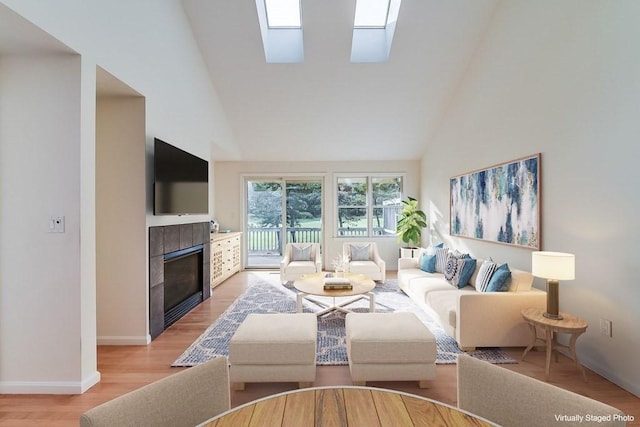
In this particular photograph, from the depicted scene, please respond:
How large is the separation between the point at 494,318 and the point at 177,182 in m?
3.58

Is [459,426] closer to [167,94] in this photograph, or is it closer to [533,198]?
[533,198]

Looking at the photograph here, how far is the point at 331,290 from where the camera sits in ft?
11.5

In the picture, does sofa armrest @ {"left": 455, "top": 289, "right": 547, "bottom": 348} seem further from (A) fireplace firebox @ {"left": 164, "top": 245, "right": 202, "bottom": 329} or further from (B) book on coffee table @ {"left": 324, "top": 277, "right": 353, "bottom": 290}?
(A) fireplace firebox @ {"left": 164, "top": 245, "right": 202, "bottom": 329}

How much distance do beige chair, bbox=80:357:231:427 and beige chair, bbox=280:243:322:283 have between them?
155 inches

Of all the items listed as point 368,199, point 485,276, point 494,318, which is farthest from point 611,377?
point 368,199

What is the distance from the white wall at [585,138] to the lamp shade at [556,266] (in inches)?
10.6

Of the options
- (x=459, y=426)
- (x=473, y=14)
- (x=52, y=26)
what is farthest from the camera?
(x=473, y=14)

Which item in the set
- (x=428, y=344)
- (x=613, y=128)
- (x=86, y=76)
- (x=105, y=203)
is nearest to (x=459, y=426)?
(x=428, y=344)

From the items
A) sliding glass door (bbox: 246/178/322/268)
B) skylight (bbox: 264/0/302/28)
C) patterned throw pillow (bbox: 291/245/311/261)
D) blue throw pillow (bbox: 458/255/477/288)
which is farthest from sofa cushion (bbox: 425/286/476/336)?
skylight (bbox: 264/0/302/28)

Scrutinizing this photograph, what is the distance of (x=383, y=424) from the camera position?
886 mm

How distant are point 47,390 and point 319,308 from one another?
2.64 meters

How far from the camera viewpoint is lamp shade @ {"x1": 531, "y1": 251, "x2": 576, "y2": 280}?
242 cm

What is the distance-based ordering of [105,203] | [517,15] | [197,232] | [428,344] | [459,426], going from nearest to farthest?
[459,426] → [428,344] → [105,203] → [517,15] → [197,232]

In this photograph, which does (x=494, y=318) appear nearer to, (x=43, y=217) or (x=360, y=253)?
(x=360, y=253)
